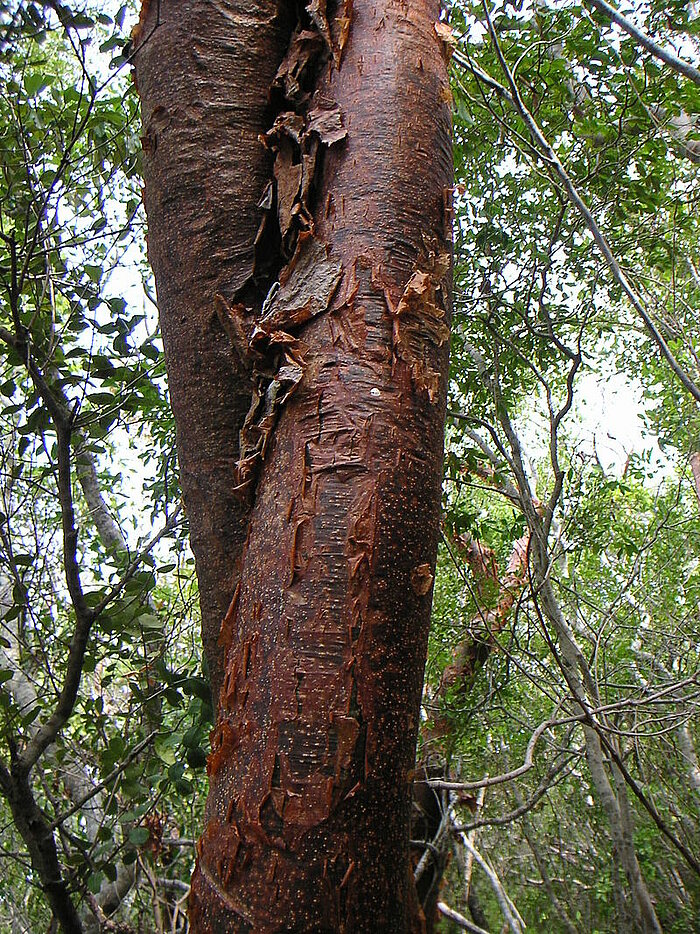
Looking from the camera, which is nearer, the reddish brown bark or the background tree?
the reddish brown bark

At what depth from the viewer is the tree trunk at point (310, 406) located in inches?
23.1

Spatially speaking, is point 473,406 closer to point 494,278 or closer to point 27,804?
point 494,278

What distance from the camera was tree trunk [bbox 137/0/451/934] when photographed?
59 centimetres

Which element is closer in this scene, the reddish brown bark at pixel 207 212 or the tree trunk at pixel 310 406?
the tree trunk at pixel 310 406

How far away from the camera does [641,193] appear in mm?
2248

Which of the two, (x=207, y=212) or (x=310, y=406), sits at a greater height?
(x=207, y=212)

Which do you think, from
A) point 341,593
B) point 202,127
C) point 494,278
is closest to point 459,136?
point 494,278

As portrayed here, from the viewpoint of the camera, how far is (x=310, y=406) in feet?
2.34

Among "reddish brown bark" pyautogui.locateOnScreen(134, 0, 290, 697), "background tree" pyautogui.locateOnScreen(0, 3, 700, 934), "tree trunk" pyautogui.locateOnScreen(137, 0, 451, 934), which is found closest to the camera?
"tree trunk" pyautogui.locateOnScreen(137, 0, 451, 934)

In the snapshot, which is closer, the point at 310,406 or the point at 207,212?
the point at 310,406

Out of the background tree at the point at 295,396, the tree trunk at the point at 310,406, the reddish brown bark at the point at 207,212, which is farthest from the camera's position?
the background tree at the point at 295,396

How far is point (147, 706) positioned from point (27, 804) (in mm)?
515

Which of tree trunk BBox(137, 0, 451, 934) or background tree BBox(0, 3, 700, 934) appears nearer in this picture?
tree trunk BBox(137, 0, 451, 934)

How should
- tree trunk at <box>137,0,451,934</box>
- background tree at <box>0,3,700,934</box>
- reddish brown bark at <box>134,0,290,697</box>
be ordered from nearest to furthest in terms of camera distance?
tree trunk at <box>137,0,451,934</box>, reddish brown bark at <box>134,0,290,697</box>, background tree at <box>0,3,700,934</box>
